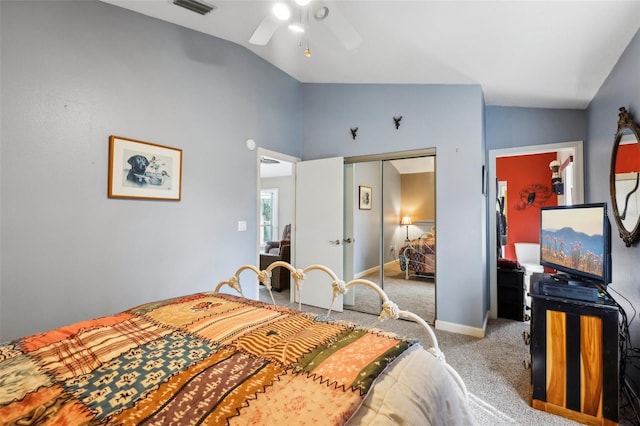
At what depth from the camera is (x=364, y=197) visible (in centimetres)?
384

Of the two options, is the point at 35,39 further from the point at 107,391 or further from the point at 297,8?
the point at 107,391

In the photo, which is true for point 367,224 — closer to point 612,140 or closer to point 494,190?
point 494,190

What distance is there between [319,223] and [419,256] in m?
1.36

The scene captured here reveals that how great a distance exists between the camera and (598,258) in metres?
1.84

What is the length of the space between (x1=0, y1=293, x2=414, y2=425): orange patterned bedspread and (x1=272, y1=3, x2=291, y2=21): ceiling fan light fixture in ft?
5.97

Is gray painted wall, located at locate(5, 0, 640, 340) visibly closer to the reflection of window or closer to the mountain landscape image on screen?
the mountain landscape image on screen

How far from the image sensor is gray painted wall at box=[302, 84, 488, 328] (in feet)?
10.0

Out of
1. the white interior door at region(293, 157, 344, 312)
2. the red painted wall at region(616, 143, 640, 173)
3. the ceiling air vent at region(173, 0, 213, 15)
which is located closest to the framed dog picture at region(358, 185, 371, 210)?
the white interior door at region(293, 157, 344, 312)

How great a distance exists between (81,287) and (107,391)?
174cm

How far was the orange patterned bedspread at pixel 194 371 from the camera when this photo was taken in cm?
75

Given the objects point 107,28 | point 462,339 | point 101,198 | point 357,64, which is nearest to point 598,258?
point 462,339

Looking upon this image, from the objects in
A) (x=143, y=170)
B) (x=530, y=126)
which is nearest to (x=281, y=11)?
(x=143, y=170)

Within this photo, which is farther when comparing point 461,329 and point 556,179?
point 556,179

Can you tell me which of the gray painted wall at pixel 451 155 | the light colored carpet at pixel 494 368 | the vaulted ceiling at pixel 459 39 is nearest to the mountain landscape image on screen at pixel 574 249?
the gray painted wall at pixel 451 155
